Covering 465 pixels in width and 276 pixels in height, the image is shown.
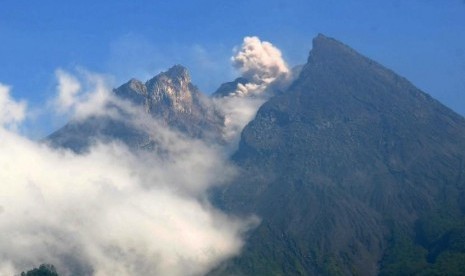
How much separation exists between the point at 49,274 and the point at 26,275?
467 cm

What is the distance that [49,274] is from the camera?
152 m

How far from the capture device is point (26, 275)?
15025 centimetres
